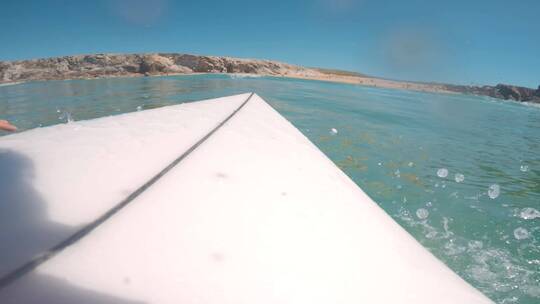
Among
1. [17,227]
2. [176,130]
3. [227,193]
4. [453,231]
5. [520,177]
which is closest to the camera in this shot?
[17,227]

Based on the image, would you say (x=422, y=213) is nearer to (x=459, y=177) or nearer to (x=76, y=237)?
(x=459, y=177)

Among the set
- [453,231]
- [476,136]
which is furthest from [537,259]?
[476,136]

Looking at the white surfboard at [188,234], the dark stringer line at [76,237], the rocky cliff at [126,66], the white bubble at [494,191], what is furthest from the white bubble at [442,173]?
the rocky cliff at [126,66]

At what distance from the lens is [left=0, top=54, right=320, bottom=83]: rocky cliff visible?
40.7m

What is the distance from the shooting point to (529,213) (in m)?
3.54

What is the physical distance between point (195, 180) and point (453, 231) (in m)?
3.03

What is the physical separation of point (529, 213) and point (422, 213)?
4.90 ft

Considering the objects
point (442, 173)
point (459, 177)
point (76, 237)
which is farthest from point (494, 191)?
point (76, 237)

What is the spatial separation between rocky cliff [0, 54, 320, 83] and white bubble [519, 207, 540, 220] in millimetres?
43170

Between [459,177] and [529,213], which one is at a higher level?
[459,177]

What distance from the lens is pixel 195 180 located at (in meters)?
1.24

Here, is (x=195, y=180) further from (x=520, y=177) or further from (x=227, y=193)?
(x=520, y=177)

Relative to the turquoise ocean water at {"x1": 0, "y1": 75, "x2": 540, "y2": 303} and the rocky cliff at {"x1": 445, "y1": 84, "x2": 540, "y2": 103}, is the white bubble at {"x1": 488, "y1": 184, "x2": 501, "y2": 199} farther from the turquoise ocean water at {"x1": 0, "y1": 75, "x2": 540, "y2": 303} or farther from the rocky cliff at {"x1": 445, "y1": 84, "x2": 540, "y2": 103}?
the rocky cliff at {"x1": 445, "y1": 84, "x2": 540, "y2": 103}

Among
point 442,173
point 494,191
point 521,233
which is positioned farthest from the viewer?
point 442,173
